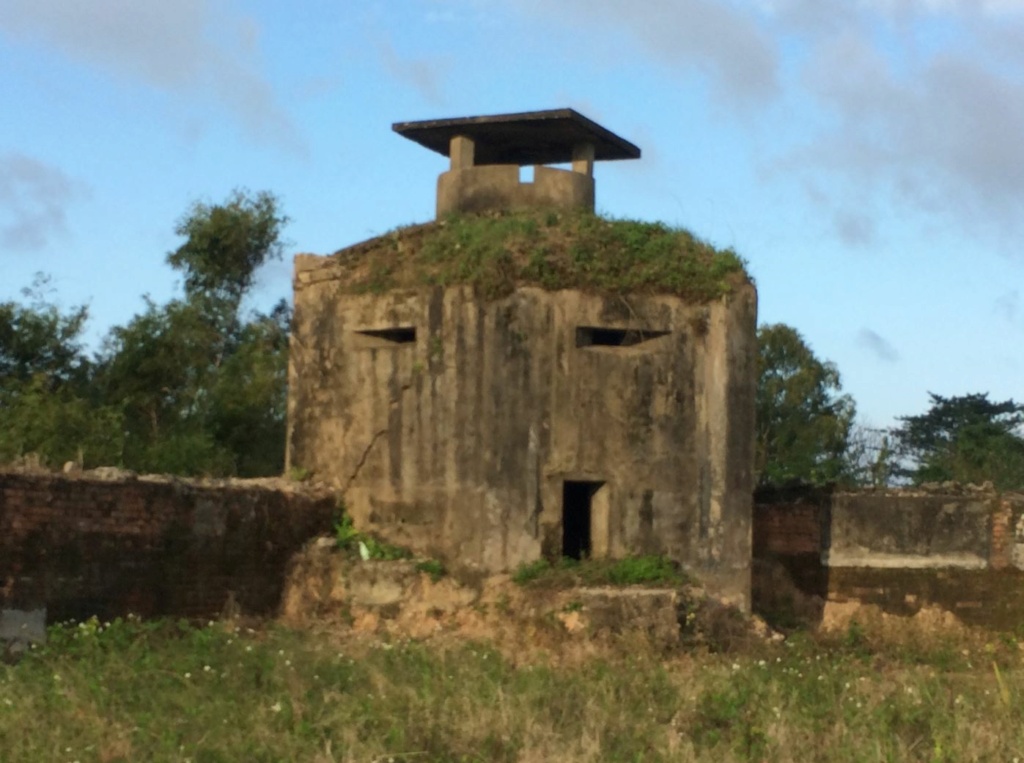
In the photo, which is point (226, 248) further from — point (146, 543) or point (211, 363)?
point (146, 543)

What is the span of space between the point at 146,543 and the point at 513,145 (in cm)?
546

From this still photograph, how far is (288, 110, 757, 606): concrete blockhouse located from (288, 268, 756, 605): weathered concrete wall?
1 cm

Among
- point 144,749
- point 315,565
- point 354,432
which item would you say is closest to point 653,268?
point 354,432

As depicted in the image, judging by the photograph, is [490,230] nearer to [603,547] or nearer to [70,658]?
[603,547]

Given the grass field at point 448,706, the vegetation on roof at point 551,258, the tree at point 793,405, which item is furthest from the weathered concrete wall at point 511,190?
the tree at point 793,405

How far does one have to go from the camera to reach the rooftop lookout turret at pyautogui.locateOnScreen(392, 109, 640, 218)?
518 inches

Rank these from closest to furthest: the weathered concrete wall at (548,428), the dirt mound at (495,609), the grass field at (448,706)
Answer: the grass field at (448,706) < the dirt mound at (495,609) < the weathered concrete wall at (548,428)

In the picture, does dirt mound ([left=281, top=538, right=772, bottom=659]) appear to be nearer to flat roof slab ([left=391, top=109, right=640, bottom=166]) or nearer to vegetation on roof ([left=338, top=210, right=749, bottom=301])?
vegetation on roof ([left=338, top=210, right=749, bottom=301])

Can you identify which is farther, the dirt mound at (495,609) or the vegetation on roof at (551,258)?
the vegetation on roof at (551,258)

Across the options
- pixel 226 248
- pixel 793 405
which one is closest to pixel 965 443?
pixel 793 405

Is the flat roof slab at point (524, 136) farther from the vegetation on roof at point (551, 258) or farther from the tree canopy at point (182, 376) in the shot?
the tree canopy at point (182, 376)

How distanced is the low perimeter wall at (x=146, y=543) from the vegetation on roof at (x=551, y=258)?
2142 mm

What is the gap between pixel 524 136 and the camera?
13578 mm

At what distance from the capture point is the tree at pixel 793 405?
2653 cm
